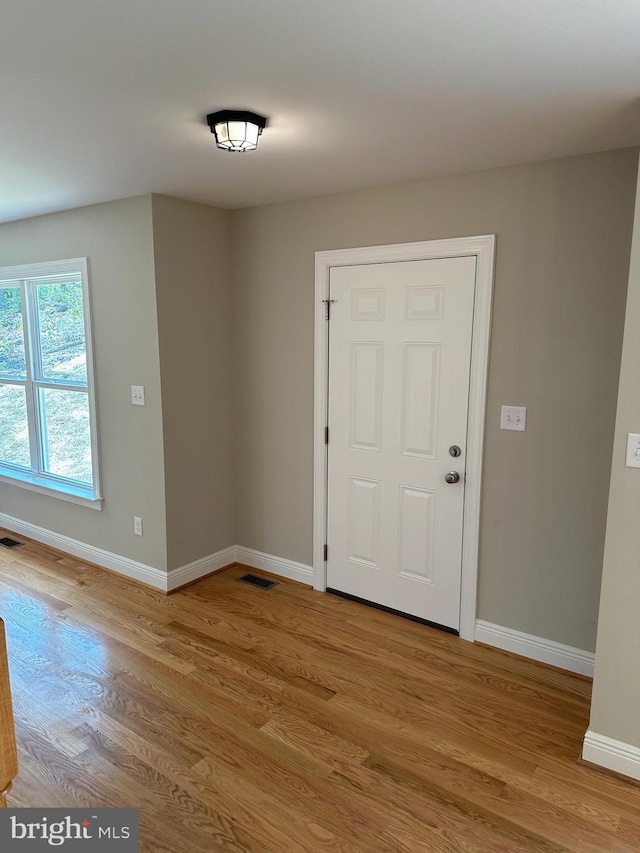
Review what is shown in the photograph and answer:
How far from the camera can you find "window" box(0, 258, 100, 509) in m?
3.84

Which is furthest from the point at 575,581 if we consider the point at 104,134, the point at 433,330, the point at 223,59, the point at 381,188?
the point at 104,134

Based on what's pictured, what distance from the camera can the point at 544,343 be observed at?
265 cm

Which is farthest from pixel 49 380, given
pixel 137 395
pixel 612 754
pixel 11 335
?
pixel 612 754

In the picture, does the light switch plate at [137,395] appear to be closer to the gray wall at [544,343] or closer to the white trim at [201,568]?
the white trim at [201,568]

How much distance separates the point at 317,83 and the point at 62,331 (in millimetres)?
2864

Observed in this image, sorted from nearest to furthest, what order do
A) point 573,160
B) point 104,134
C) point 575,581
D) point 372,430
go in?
point 104,134 → point 573,160 → point 575,581 → point 372,430

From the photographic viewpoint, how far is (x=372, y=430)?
10.7 feet

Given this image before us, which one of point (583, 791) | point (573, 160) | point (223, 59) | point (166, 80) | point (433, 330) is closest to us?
point (223, 59)

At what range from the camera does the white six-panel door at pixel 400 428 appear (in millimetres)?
2943

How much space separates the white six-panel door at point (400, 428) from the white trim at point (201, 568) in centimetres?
84

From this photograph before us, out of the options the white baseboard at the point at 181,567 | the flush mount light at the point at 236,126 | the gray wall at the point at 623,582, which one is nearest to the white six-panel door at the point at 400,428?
the white baseboard at the point at 181,567

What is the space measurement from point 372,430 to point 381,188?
4.25ft

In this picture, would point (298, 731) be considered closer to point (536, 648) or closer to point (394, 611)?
point (394, 611)

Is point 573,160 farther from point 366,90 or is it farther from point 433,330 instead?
point 366,90
